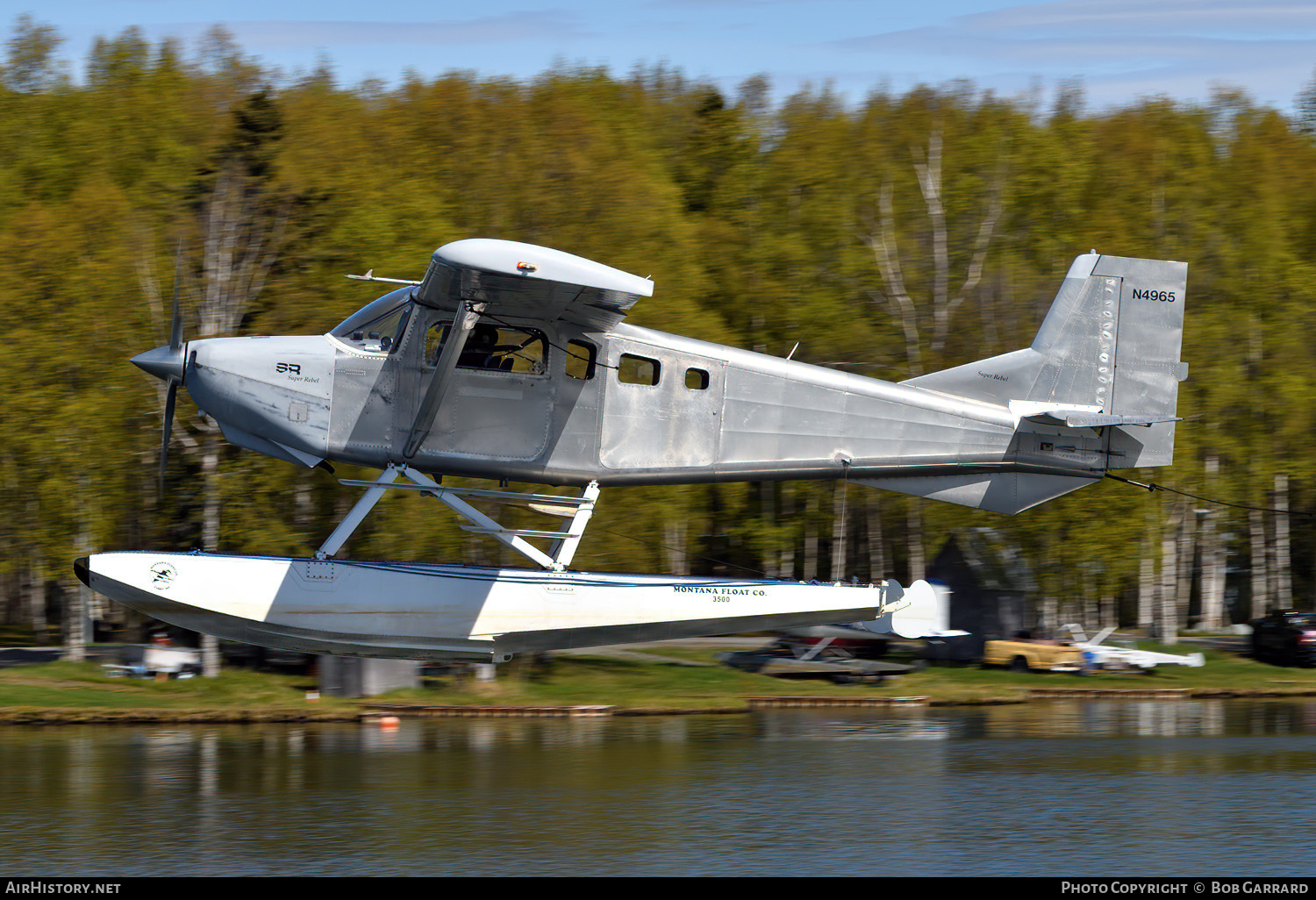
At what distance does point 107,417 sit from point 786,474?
16111mm

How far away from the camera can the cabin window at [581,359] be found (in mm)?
12648

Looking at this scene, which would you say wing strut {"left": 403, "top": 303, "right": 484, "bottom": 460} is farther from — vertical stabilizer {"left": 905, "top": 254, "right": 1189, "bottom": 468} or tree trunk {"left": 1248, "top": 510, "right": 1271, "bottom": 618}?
tree trunk {"left": 1248, "top": 510, "right": 1271, "bottom": 618}

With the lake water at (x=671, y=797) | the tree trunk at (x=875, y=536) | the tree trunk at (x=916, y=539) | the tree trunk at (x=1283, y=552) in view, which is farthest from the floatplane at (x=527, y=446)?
the tree trunk at (x=1283, y=552)

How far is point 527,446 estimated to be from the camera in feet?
41.3

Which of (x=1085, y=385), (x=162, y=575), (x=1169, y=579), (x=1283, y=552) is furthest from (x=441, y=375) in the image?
(x=1283, y=552)

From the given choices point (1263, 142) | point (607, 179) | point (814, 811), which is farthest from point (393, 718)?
point (1263, 142)

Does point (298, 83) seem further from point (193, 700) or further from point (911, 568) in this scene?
point (911, 568)

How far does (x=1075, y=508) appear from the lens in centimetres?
2952

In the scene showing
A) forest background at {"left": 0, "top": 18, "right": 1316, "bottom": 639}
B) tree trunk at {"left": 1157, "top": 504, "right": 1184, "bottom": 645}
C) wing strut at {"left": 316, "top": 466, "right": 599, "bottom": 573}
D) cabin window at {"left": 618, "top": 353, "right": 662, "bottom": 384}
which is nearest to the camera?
wing strut at {"left": 316, "top": 466, "right": 599, "bottom": 573}

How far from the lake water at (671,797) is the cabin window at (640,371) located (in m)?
4.95

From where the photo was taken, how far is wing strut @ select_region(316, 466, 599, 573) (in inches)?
490

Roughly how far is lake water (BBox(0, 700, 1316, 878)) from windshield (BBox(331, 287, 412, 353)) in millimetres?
5327

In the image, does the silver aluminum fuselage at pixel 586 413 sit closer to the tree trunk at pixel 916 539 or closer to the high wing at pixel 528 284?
the high wing at pixel 528 284

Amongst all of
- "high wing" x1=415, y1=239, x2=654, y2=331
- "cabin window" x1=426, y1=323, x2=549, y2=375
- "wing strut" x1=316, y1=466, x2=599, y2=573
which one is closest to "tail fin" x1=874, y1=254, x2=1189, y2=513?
"wing strut" x1=316, y1=466, x2=599, y2=573
